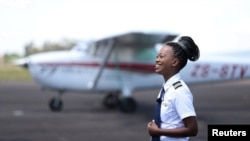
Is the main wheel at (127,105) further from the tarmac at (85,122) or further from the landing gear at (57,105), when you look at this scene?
the landing gear at (57,105)

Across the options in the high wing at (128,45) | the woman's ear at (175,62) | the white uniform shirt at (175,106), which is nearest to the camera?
the white uniform shirt at (175,106)

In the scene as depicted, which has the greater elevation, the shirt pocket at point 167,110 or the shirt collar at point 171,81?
the shirt collar at point 171,81

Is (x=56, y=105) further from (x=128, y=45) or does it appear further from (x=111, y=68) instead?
(x=128, y=45)

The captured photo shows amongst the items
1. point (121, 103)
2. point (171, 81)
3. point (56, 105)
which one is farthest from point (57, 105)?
point (171, 81)

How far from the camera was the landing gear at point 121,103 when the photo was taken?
12.5 meters

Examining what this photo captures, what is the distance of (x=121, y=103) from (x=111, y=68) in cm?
115

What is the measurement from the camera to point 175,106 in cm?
252

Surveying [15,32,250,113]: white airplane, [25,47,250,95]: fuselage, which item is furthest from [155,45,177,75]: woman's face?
[25,47,250,95]: fuselage

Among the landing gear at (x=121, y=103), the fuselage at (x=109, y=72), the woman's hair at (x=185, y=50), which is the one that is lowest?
the landing gear at (x=121, y=103)

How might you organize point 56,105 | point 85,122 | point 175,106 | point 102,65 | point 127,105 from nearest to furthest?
point 175,106
point 85,122
point 127,105
point 102,65
point 56,105

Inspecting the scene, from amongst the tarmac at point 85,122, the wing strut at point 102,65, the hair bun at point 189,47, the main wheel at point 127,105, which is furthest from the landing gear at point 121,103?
the hair bun at point 189,47

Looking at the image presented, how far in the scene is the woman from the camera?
2.50 meters

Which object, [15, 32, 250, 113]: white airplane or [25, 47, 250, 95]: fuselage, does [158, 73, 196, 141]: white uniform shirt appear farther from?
[25, 47, 250, 95]: fuselage

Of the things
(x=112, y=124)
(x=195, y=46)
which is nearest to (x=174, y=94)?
(x=195, y=46)
